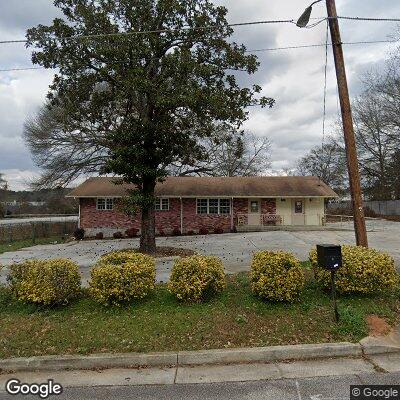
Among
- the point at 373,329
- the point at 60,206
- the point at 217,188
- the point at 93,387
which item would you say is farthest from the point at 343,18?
the point at 60,206

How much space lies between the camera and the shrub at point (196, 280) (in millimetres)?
6645

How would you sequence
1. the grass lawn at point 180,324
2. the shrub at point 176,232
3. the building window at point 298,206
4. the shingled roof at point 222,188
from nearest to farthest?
the grass lawn at point 180,324
the shrub at point 176,232
the shingled roof at point 222,188
the building window at point 298,206

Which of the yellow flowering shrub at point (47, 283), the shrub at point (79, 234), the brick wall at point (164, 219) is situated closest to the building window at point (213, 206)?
the brick wall at point (164, 219)

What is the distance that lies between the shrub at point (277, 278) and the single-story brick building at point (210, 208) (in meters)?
19.3

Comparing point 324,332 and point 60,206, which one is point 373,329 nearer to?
point 324,332

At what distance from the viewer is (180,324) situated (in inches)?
235

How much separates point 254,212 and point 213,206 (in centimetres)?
298

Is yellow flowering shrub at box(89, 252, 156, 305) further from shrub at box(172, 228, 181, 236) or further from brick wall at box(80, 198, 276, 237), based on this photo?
brick wall at box(80, 198, 276, 237)

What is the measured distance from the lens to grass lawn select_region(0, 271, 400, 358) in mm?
5512

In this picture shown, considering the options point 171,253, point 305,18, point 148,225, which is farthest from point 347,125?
A: point 148,225

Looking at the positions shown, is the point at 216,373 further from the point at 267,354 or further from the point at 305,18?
the point at 305,18

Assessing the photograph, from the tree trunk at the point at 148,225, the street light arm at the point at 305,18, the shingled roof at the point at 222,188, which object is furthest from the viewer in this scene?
the shingled roof at the point at 222,188

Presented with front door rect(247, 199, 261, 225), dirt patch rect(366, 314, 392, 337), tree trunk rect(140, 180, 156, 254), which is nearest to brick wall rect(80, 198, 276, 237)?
front door rect(247, 199, 261, 225)

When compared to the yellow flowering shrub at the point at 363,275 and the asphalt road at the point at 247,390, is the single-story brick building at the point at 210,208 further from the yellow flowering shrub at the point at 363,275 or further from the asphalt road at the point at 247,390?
the asphalt road at the point at 247,390
